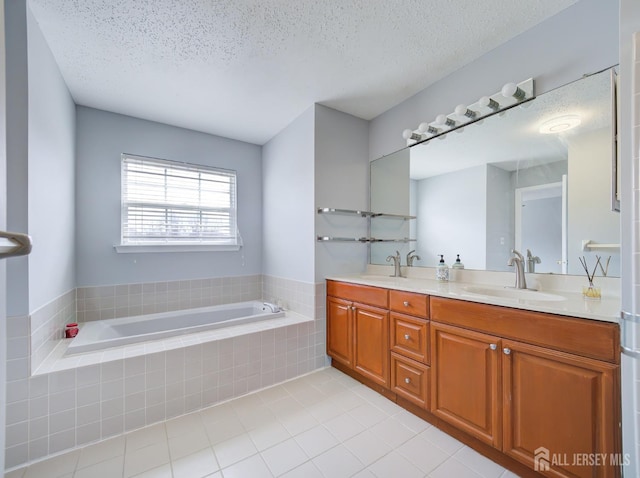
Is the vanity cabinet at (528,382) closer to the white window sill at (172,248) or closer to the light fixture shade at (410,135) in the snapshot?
the light fixture shade at (410,135)

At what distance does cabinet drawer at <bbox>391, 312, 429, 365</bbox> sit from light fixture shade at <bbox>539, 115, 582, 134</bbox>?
4.51ft

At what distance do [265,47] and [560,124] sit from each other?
186cm

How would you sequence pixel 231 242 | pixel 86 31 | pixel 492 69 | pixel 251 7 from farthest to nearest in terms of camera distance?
pixel 231 242, pixel 492 69, pixel 86 31, pixel 251 7

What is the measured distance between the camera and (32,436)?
4.81 ft

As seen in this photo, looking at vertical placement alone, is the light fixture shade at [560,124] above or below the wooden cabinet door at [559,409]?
above

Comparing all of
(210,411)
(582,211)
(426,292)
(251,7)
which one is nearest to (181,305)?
(210,411)

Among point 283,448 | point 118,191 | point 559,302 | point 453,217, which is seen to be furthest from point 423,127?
point 118,191

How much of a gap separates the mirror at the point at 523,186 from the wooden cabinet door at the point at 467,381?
676 mm

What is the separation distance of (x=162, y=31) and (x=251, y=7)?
583 millimetres

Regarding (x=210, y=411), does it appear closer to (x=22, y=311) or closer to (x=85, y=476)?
(x=85, y=476)

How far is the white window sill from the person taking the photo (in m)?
2.60

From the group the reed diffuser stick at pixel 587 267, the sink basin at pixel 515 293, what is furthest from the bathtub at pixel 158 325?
the reed diffuser stick at pixel 587 267

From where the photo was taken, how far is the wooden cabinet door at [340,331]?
7.52 ft

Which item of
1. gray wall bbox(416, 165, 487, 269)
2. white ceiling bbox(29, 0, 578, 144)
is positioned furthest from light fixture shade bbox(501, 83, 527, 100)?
gray wall bbox(416, 165, 487, 269)
